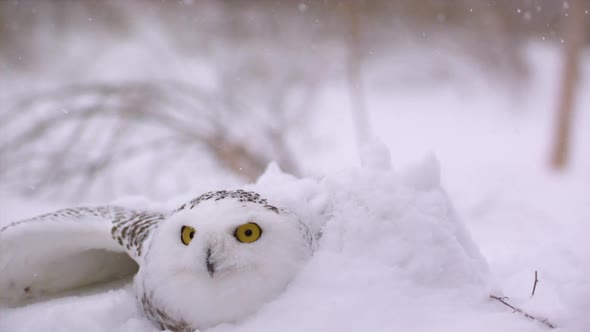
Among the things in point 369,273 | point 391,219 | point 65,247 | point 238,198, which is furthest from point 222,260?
point 65,247

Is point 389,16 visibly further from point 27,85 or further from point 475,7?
point 27,85

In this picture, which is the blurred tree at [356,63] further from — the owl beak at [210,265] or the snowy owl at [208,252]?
the owl beak at [210,265]

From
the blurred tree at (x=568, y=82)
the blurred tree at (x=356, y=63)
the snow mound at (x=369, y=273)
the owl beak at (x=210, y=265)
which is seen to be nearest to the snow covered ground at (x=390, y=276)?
the snow mound at (x=369, y=273)

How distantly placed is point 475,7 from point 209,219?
24.0 feet

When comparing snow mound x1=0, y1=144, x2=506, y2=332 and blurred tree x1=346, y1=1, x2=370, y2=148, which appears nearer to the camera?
snow mound x1=0, y1=144, x2=506, y2=332

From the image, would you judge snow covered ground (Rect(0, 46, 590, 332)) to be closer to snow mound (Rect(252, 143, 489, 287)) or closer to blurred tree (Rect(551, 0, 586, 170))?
snow mound (Rect(252, 143, 489, 287))

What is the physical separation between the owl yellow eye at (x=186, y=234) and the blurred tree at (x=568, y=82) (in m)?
6.01

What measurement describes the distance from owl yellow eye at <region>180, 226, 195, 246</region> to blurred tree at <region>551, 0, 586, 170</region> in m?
6.01

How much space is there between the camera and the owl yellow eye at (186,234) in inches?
46.1

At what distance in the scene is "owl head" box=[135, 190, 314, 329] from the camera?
113 cm

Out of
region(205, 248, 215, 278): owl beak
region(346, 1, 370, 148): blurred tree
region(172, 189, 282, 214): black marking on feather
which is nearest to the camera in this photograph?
region(205, 248, 215, 278): owl beak

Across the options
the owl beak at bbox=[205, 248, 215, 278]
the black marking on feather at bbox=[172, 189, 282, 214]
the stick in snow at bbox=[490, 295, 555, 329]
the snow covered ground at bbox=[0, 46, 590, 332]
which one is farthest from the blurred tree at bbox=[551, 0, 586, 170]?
the owl beak at bbox=[205, 248, 215, 278]

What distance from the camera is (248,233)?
1.16 m

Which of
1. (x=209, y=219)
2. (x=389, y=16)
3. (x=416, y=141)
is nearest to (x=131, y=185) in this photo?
(x=209, y=219)
